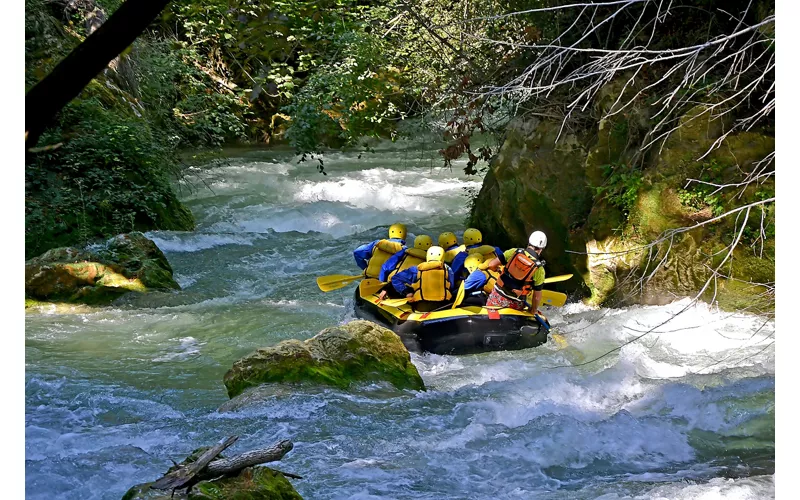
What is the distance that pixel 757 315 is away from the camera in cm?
699

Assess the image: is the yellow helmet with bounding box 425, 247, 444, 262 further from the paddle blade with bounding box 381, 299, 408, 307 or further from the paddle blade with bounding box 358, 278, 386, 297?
the paddle blade with bounding box 358, 278, 386, 297

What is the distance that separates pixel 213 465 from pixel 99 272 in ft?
19.0

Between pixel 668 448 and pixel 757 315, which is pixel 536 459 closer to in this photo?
pixel 668 448

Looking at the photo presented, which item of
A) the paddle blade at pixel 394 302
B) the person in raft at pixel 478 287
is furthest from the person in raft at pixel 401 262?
the person in raft at pixel 478 287

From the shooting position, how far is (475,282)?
23.6 ft

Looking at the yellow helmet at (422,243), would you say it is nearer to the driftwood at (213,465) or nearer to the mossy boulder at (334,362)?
the mossy boulder at (334,362)

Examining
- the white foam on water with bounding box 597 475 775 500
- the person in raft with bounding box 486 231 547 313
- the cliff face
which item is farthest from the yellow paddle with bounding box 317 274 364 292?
the white foam on water with bounding box 597 475 775 500

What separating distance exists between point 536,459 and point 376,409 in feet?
3.92

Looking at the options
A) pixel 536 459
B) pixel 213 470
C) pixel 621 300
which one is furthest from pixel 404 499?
pixel 621 300

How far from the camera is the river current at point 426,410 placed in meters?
4.47

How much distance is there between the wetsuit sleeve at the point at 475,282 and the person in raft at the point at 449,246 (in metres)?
0.53

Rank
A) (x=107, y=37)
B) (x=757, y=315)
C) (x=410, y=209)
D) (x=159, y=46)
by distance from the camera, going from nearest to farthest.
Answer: (x=107, y=37) → (x=757, y=315) → (x=159, y=46) → (x=410, y=209)

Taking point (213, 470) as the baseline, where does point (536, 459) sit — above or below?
below

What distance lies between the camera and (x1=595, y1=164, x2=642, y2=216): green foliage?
24.5 ft
